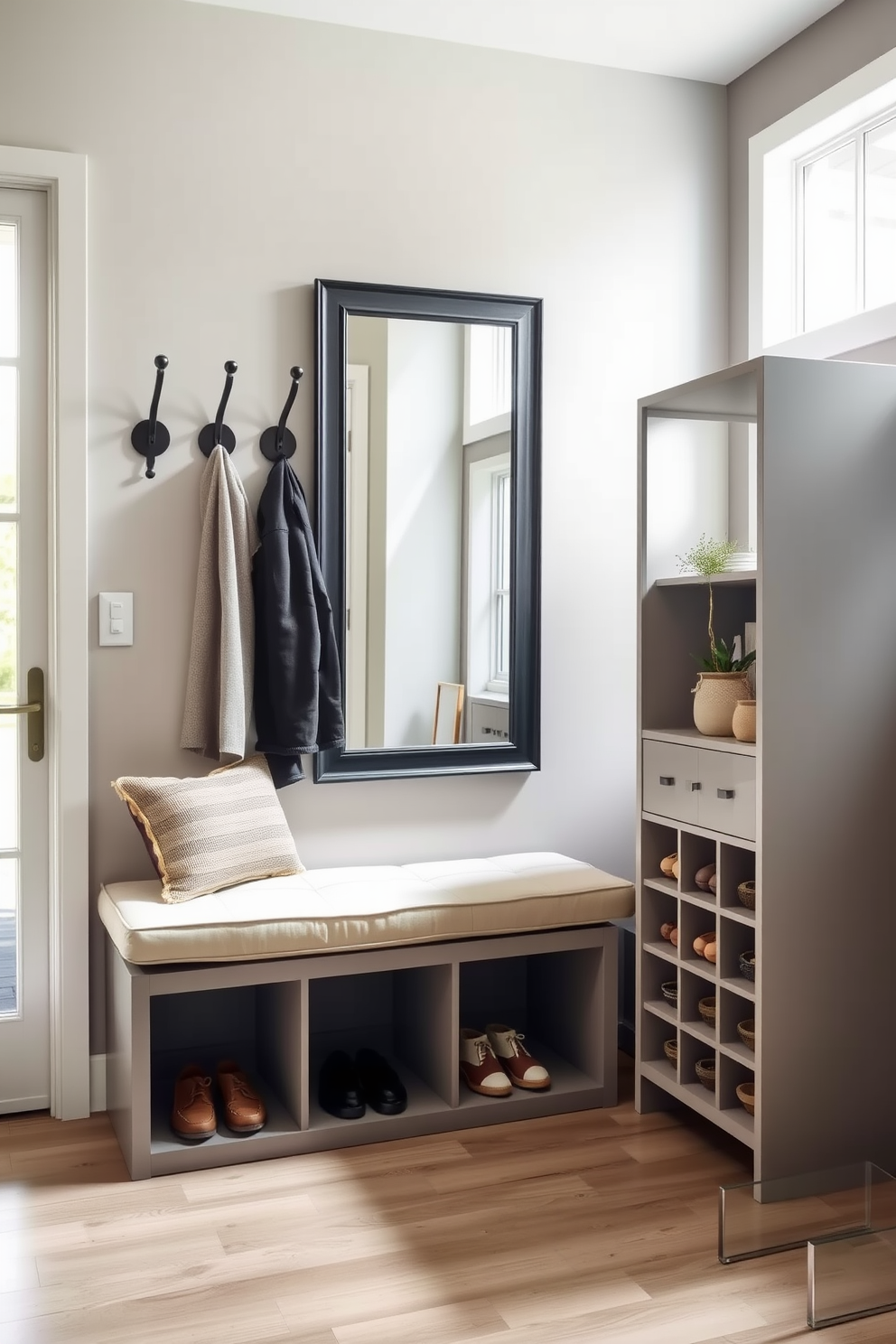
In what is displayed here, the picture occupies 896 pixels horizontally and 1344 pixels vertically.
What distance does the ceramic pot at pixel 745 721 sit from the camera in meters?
2.42

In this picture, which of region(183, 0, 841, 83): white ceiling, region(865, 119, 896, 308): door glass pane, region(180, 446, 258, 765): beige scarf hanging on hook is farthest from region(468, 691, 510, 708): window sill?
region(183, 0, 841, 83): white ceiling

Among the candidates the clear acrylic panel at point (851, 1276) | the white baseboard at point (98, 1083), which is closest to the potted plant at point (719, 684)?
the clear acrylic panel at point (851, 1276)

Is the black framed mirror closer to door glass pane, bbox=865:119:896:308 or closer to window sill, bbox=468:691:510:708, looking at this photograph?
window sill, bbox=468:691:510:708

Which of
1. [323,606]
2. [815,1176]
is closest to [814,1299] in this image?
[815,1176]

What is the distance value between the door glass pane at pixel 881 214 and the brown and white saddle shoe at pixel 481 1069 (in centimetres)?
207

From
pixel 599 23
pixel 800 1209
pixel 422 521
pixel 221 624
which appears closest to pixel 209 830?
pixel 221 624

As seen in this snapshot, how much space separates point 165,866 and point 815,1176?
1484 mm

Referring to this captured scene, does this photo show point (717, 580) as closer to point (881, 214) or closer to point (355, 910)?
point (355, 910)

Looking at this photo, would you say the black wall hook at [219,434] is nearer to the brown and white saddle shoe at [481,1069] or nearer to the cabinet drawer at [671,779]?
the cabinet drawer at [671,779]

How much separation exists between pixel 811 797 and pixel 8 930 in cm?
186

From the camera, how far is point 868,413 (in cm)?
239

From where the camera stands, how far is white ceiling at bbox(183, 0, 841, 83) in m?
2.88

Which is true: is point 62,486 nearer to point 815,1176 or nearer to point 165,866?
point 165,866

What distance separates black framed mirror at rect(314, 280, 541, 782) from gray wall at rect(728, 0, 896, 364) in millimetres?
638
